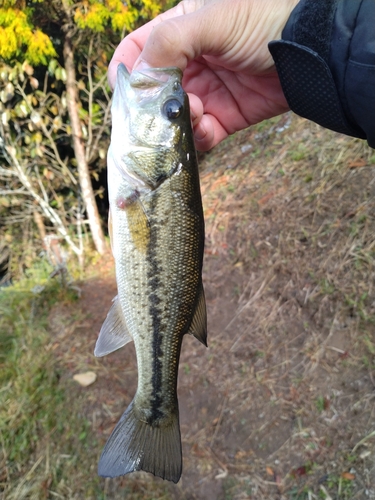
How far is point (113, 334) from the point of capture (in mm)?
1735

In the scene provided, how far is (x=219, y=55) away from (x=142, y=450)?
179cm

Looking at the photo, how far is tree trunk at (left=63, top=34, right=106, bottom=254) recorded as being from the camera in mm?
5043

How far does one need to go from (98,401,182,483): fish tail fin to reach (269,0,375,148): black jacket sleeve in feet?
4.81

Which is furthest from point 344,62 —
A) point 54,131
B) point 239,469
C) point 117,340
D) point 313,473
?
point 54,131

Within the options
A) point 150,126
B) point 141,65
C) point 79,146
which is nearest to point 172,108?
→ point 150,126

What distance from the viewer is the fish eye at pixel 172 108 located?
1582 millimetres

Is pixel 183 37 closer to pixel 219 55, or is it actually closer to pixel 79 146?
pixel 219 55

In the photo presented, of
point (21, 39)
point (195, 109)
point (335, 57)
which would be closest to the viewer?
point (335, 57)

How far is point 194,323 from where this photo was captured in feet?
5.59

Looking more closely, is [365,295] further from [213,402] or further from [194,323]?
[194,323]

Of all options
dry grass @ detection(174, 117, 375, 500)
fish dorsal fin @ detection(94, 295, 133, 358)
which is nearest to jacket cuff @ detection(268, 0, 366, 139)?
fish dorsal fin @ detection(94, 295, 133, 358)

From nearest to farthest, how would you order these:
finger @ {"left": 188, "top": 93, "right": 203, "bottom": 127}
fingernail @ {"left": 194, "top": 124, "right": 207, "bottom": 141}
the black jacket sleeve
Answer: the black jacket sleeve → finger @ {"left": 188, "top": 93, "right": 203, "bottom": 127} → fingernail @ {"left": 194, "top": 124, "right": 207, "bottom": 141}

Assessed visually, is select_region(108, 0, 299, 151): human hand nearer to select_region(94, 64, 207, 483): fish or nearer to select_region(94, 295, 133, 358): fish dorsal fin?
select_region(94, 64, 207, 483): fish

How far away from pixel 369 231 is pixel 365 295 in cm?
59
